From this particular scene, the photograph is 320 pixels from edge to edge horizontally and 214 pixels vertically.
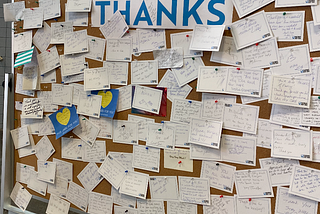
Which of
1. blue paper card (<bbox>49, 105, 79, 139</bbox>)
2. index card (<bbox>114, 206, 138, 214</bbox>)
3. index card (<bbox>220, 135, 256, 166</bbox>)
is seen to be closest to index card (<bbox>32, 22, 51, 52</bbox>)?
blue paper card (<bbox>49, 105, 79, 139</bbox>)

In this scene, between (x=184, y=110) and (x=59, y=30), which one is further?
(x=59, y=30)

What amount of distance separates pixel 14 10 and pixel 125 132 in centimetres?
93

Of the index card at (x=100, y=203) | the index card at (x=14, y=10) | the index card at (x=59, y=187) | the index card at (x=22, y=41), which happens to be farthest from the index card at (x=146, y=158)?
the index card at (x=14, y=10)

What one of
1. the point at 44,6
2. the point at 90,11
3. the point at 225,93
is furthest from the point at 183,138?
the point at 44,6

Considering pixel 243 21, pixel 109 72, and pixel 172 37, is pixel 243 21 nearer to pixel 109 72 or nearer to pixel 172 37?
pixel 172 37

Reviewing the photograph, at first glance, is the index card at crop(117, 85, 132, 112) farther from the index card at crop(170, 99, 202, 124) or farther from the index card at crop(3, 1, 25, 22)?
the index card at crop(3, 1, 25, 22)

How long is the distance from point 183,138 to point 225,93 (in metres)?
0.26

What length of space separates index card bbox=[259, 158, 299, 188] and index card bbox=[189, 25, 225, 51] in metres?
0.48

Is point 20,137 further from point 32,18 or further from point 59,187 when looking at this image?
point 32,18

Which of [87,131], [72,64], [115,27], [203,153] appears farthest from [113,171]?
[115,27]

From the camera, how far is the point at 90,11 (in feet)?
3.64

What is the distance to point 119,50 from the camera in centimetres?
108

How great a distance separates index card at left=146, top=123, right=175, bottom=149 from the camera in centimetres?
104

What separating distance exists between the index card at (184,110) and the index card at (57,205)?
0.78 metres
